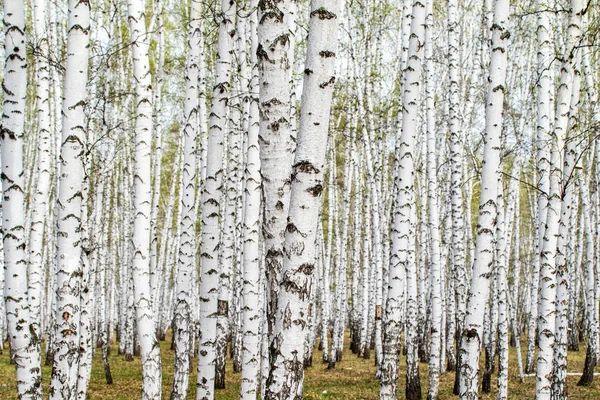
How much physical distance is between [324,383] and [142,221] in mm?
8602

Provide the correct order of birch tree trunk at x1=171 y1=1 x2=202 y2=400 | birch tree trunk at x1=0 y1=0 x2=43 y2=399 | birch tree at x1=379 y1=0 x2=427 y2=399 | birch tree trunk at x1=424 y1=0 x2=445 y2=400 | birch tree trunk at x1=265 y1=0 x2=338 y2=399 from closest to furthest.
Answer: birch tree trunk at x1=265 y1=0 x2=338 y2=399, birch tree trunk at x1=0 y1=0 x2=43 y2=399, birch tree trunk at x1=171 y1=1 x2=202 y2=400, birch tree at x1=379 y1=0 x2=427 y2=399, birch tree trunk at x1=424 y1=0 x2=445 y2=400

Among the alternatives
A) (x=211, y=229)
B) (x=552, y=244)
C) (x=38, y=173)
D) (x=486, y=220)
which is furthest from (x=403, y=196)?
(x=38, y=173)

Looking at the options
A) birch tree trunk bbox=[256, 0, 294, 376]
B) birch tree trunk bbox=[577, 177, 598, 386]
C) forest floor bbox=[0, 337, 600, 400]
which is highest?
birch tree trunk bbox=[256, 0, 294, 376]

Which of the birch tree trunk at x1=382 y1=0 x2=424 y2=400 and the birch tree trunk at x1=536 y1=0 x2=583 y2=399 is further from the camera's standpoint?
the birch tree trunk at x1=382 y1=0 x2=424 y2=400

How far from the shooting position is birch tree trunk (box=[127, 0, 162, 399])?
586 centimetres

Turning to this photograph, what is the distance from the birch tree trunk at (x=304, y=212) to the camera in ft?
10.6

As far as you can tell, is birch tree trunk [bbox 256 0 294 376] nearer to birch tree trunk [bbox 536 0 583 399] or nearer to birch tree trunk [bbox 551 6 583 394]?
birch tree trunk [bbox 551 6 583 394]

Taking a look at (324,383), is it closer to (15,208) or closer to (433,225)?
(433,225)

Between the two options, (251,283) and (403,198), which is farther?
(403,198)

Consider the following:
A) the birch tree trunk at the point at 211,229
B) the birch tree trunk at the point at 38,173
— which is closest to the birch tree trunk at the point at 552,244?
the birch tree trunk at the point at 211,229

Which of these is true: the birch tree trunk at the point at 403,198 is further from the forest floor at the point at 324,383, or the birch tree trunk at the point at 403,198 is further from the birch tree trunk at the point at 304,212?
the birch tree trunk at the point at 304,212

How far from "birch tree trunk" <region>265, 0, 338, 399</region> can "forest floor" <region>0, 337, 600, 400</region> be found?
8.33 meters

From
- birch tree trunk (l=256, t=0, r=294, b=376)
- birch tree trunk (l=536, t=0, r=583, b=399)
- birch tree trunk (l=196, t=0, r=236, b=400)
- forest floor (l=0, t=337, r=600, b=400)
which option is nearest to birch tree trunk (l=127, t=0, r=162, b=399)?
birch tree trunk (l=196, t=0, r=236, b=400)

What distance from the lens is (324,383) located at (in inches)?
513
